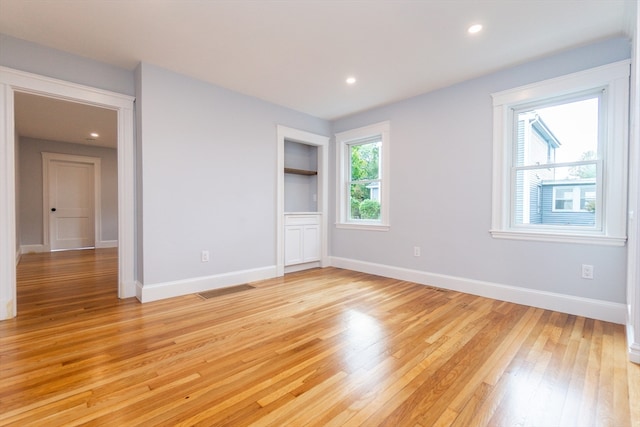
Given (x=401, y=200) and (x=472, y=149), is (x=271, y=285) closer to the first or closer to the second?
(x=401, y=200)

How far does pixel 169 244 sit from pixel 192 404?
210cm

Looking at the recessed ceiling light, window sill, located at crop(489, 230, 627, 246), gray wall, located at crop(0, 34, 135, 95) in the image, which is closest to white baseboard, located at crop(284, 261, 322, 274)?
window sill, located at crop(489, 230, 627, 246)

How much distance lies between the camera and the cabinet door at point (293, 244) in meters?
4.34

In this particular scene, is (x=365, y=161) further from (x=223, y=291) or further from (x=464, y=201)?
(x=223, y=291)

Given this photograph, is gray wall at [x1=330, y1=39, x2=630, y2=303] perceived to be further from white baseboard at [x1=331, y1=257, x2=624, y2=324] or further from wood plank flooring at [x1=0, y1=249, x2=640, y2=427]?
wood plank flooring at [x1=0, y1=249, x2=640, y2=427]

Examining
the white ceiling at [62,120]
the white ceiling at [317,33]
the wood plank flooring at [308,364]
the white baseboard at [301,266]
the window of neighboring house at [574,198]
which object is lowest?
the wood plank flooring at [308,364]

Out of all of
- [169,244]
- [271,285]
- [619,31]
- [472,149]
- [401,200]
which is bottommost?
[271,285]

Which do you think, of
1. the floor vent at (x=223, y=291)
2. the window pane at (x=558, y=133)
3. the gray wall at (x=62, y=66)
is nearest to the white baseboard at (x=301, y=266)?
the floor vent at (x=223, y=291)

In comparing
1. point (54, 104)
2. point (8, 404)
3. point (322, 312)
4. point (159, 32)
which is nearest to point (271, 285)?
point (322, 312)

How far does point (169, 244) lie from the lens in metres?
3.14

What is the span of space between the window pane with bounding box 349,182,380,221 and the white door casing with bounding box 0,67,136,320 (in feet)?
10.2

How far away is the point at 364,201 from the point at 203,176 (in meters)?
2.47

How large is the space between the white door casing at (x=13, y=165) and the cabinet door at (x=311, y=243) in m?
2.33

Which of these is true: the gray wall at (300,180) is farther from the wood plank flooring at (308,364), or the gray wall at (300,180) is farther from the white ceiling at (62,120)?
the white ceiling at (62,120)
